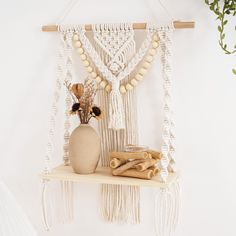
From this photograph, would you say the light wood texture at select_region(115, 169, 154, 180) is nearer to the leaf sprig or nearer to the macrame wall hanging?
the macrame wall hanging

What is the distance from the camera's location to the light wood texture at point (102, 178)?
1644mm

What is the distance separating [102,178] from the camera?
5.58 ft

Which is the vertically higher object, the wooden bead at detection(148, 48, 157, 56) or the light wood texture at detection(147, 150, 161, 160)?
the wooden bead at detection(148, 48, 157, 56)

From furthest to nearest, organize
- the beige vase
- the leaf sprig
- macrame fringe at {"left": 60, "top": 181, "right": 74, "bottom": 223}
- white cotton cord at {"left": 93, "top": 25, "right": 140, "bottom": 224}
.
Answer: macrame fringe at {"left": 60, "top": 181, "right": 74, "bottom": 223}, white cotton cord at {"left": 93, "top": 25, "right": 140, "bottom": 224}, the beige vase, the leaf sprig

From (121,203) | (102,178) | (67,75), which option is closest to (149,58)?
(67,75)

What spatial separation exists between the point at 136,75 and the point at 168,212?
22.8 inches

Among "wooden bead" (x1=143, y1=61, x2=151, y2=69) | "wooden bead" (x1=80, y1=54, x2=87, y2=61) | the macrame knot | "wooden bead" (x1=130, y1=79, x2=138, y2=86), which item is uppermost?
"wooden bead" (x1=80, y1=54, x2=87, y2=61)

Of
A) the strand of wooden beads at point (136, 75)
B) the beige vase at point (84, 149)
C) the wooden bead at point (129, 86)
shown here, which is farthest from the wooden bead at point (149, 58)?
the beige vase at point (84, 149)

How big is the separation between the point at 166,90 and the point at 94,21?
46cm

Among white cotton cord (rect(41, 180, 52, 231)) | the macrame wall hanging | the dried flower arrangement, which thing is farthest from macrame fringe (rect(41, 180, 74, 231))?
the dried flower arrangement

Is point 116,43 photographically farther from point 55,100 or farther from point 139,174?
point 139,174

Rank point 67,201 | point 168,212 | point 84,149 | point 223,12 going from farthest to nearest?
point 67,201, point 168,212, point 84,149, point 223,12

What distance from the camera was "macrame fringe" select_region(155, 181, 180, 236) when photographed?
1817 millimetres

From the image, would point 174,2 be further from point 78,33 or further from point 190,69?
point 78,33
